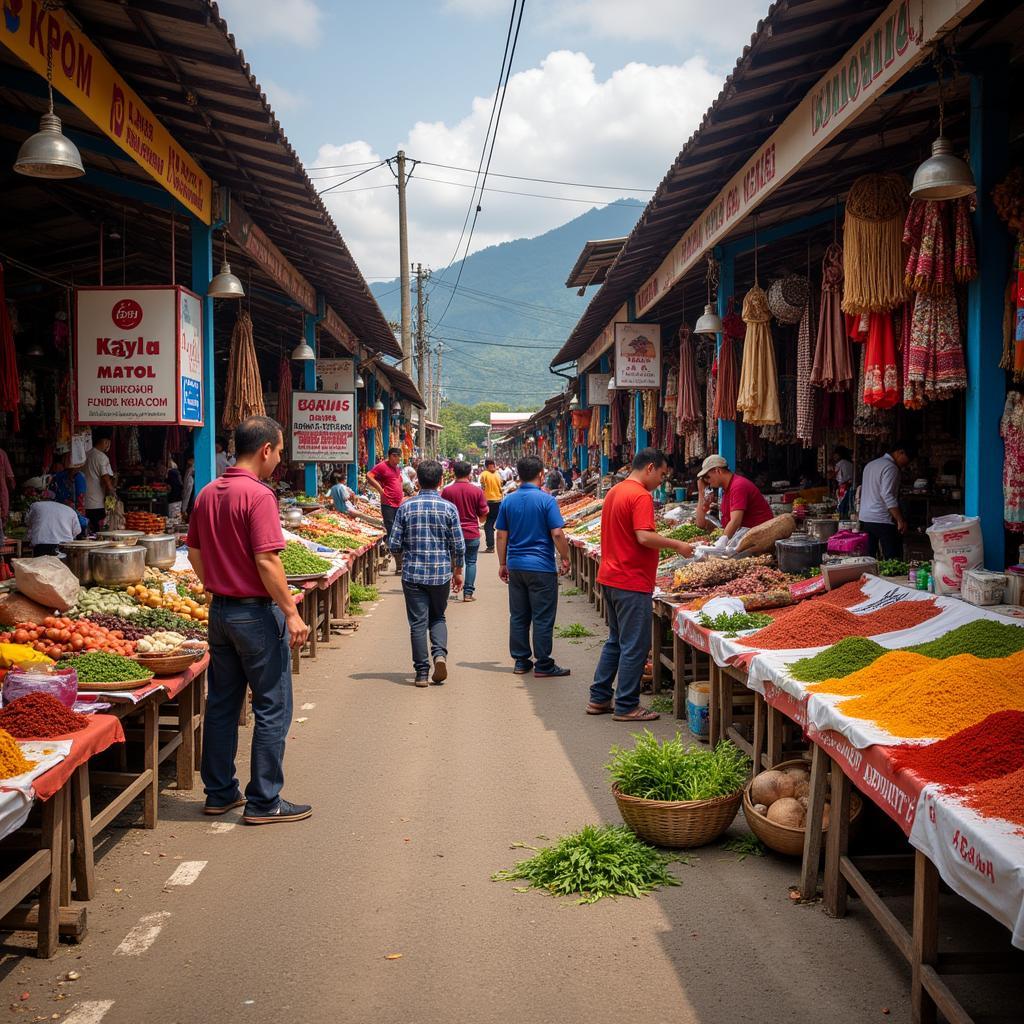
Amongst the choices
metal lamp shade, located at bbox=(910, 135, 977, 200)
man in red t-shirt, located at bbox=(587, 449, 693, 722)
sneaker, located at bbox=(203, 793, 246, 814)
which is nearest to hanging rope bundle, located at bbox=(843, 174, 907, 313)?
metal lamp shade, located at bbox=(910, 135, 977, 200)

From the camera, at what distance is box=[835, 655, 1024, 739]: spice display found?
151 inches

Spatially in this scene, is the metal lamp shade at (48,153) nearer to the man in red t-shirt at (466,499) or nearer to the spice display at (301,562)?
the spice display at (301,562)

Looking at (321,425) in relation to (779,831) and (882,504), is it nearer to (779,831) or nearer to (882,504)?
(882,504)

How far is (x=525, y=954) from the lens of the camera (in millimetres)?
3875

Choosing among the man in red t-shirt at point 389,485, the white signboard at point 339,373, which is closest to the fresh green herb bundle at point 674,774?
the man in red t-shirt at point 389,485

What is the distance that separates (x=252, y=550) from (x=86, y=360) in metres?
3.87

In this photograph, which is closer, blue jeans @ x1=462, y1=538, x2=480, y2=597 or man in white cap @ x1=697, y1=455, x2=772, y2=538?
man in white cap @ x1=697, y1=455, x2=772, y2=538

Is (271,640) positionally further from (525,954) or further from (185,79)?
(185,79)

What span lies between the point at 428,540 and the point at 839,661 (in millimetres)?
4733

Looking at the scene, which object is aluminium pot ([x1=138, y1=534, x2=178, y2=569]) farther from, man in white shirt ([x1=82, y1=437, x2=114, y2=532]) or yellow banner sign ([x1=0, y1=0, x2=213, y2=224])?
man in white shirt ([x1=82, y1=437, x2=114, y2=532])

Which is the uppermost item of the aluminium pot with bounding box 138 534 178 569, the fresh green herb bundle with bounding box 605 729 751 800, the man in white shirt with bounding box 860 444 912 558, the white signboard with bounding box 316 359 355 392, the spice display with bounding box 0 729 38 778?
the white signboard with bounding box 316 359 355 392

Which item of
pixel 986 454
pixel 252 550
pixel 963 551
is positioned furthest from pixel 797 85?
pixel 252 550

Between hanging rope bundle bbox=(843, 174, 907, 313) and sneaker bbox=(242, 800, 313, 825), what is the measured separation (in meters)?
4.94

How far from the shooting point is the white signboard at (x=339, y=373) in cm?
1895
